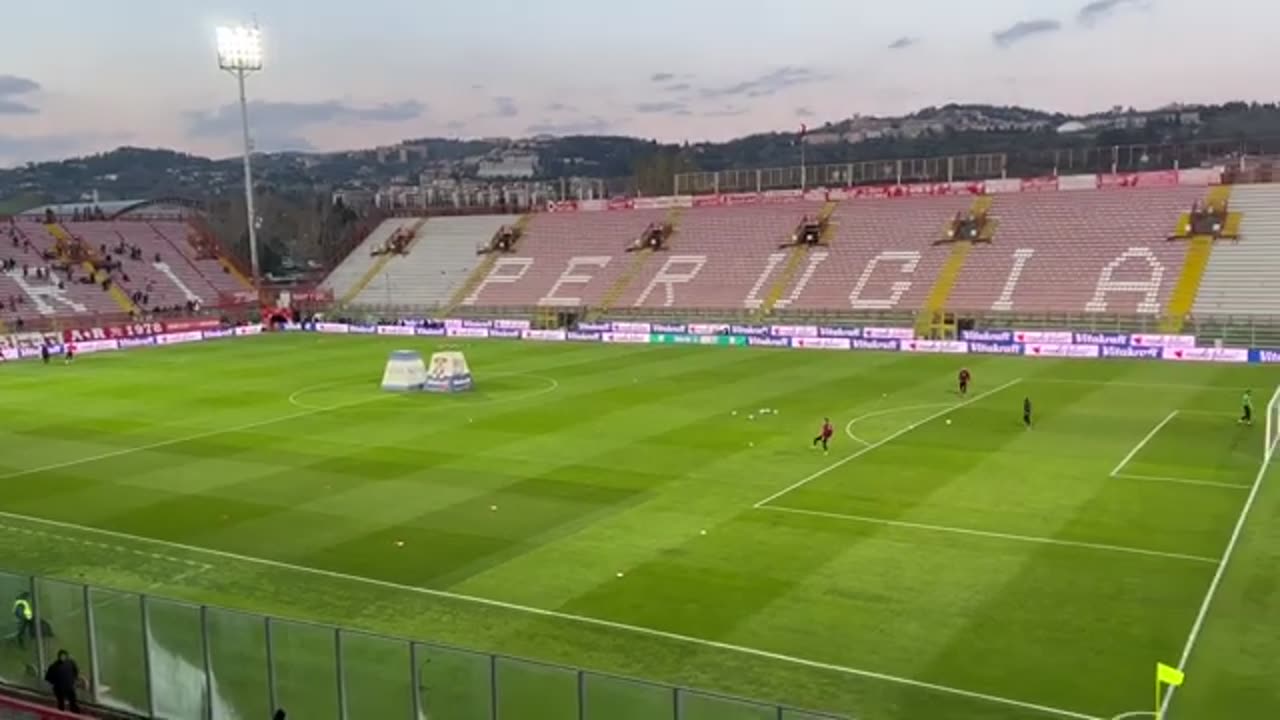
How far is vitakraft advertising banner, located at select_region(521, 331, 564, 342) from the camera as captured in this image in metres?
68.0

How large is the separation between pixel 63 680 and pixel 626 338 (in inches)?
2100

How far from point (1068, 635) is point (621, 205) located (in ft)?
244

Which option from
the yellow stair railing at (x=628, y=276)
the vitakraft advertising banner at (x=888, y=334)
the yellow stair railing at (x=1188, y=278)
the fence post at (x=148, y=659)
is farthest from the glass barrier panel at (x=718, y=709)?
the yellow stair railing at (x=628, y=276)

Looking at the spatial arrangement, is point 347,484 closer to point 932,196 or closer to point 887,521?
point 887,521

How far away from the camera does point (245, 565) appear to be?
2222 centimetres

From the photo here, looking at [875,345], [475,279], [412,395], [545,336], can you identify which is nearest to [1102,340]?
[875,345]

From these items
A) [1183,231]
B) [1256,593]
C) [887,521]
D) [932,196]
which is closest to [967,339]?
[1183,231]

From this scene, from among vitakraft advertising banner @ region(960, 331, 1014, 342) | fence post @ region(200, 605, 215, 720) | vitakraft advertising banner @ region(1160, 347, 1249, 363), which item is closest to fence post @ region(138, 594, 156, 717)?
fence post @ region(200, 605, 215, 720)

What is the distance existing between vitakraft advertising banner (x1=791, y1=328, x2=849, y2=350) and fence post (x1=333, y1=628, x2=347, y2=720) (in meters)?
48.6

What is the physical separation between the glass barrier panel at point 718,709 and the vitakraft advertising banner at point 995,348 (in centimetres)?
4739

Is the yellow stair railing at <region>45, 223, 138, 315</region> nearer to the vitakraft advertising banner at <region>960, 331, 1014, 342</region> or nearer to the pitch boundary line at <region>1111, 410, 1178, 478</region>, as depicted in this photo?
the vitakraft advertising banner at <region>960, 331, 1014, 342</region>

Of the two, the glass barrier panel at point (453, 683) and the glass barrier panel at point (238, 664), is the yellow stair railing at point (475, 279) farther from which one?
the glass barrier panel at point (453, 683)

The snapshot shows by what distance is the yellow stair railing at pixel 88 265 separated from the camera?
7775cm

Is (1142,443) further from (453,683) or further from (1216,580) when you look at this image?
(453,683)
